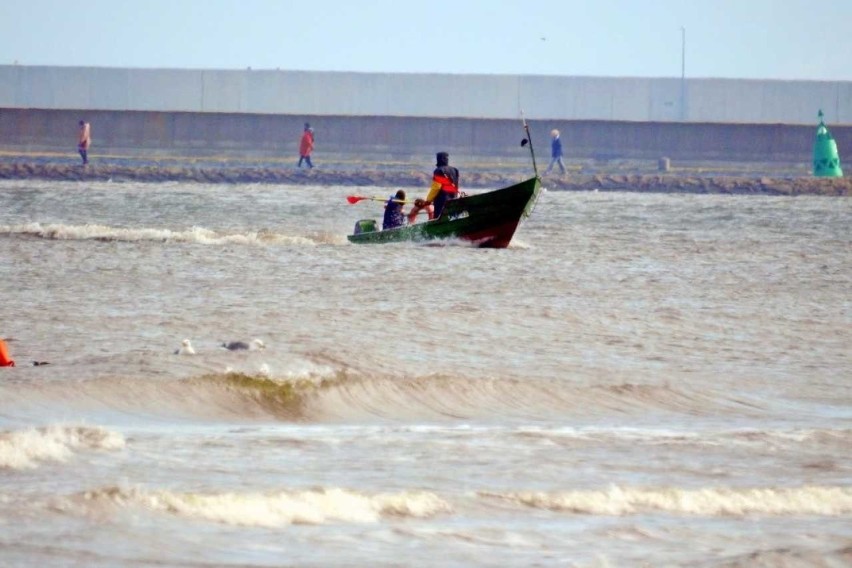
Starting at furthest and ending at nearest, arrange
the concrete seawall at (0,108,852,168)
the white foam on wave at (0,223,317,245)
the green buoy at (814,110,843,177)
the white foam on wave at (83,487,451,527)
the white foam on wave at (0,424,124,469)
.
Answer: the concrete seawall at (0,108,852,168)
the green buoy at (814,110,843,177)
the white foam on wave at (0,223,317,245)
the white foam on wave at (0,424,124,469)
the white foam on wave at (83,487,451,527)

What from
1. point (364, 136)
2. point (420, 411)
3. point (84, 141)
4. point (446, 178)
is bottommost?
point (420, 411)

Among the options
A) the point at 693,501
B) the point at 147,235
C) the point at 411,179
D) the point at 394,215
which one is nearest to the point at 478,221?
the point at 394,215

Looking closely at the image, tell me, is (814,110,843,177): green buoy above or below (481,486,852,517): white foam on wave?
above

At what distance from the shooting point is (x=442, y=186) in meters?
26.5

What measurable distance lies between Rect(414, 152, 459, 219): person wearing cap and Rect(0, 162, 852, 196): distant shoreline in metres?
20.0

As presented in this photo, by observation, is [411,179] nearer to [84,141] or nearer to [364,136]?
[364,136]

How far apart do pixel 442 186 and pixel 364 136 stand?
28.8m

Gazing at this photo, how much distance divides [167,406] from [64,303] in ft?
20.3

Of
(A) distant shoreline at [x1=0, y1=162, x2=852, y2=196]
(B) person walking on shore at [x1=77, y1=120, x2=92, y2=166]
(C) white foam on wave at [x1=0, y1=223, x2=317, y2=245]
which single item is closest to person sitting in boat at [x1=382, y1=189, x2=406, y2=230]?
(C) white foam on wave at [x1=0, y1=223, x2=317, y2=245]

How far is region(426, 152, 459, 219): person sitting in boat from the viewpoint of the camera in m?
26.4

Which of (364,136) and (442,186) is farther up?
(364,136)

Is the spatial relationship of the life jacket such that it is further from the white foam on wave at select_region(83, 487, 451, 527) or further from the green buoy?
the green buoy

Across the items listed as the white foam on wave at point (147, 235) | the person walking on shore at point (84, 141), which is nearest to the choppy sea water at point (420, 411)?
the white foam on wave at point (147, 235)

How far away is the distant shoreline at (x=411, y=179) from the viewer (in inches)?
1868
